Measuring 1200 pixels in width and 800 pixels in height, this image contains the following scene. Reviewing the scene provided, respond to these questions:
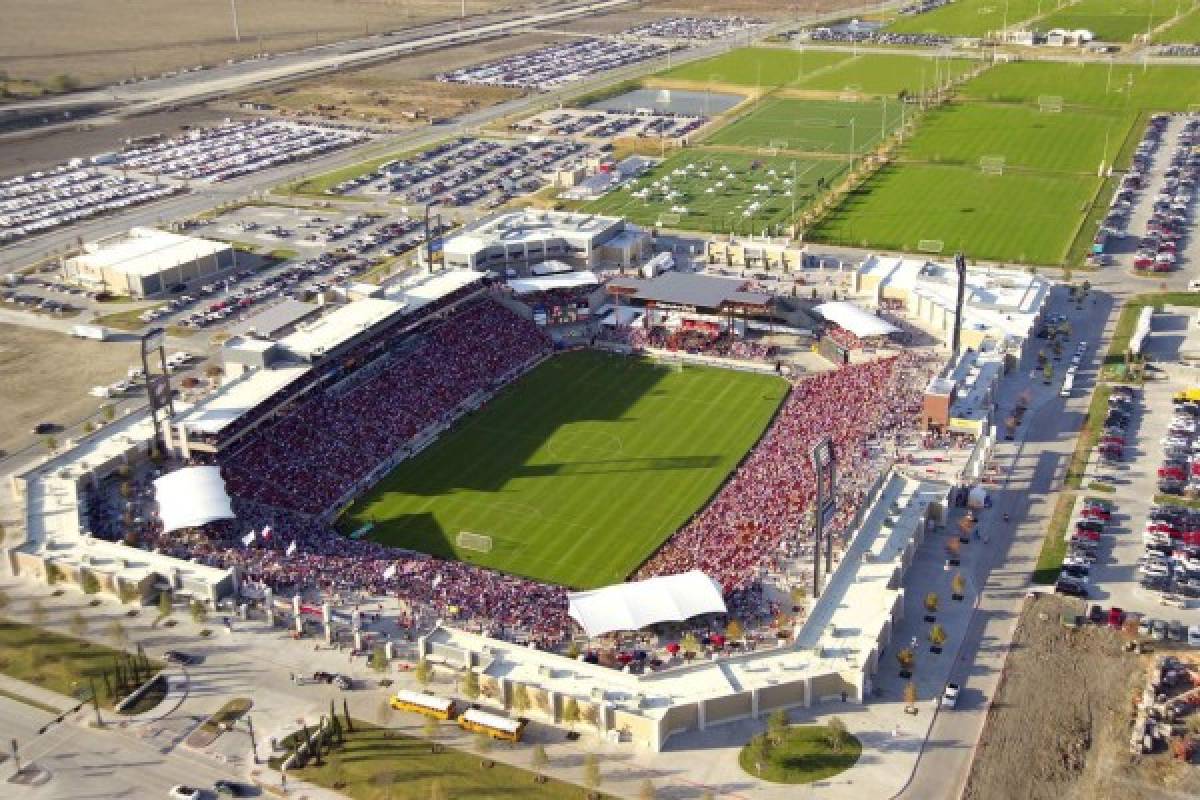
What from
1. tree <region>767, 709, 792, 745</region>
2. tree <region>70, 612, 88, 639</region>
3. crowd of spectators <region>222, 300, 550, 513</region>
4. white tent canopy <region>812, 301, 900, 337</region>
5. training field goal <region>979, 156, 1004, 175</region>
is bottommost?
tree <region>767, 709, 792, 745</region>

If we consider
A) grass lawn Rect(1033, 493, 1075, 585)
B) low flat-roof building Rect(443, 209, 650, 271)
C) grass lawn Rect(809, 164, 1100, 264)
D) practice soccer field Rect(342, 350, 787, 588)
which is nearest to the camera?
grass lawn Rect(1033, 493, 1075, 585)

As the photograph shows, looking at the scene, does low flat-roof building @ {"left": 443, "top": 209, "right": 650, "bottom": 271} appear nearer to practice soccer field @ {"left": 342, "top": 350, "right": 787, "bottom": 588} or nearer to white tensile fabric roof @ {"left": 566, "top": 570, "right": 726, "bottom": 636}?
practice soccer field @ {"left": 342, "top": 350, "right": 787, "bottom": 588}

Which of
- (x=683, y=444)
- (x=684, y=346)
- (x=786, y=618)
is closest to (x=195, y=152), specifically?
(x=684, y=346)

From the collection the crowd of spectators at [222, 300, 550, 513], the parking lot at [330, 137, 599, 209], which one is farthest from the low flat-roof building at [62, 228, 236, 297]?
the crowd of spectators at [222, 300, 550, 513]

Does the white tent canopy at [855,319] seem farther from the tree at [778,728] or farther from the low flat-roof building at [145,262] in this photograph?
the low flat-roof building at [145,262]

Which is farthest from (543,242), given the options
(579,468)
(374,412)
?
(579,468)

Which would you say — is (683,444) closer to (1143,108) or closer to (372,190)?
(372,190)
